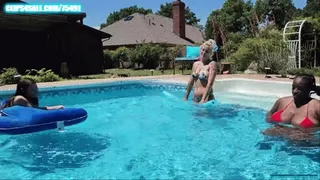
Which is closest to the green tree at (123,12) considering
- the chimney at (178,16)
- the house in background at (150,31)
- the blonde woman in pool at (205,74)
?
the house in background at (150,31)

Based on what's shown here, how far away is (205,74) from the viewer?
21.6ft

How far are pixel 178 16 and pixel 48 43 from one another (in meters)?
15.0

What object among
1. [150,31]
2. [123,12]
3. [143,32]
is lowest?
[143,32]

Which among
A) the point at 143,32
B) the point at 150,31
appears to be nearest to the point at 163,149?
the point at 143,32

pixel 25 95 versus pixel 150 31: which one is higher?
pixel 150 31

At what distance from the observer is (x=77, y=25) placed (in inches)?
742

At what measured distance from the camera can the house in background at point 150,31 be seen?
30.3 metres

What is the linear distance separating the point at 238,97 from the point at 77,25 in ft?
40.4

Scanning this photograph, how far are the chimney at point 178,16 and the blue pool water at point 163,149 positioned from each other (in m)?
22.9

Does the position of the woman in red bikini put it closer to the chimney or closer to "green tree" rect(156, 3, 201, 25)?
the chimney

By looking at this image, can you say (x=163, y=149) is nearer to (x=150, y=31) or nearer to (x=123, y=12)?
(x=150, y=31)

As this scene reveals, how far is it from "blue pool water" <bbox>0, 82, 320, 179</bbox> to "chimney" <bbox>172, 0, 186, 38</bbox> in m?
22.9

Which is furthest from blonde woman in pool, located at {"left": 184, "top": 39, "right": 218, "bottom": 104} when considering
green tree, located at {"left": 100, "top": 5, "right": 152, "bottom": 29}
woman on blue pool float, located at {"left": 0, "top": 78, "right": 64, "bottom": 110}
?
green tree, located at {"left": 100, "top": 5, "right": 152, "bottom": 29}

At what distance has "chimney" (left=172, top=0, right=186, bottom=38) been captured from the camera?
2944cm
